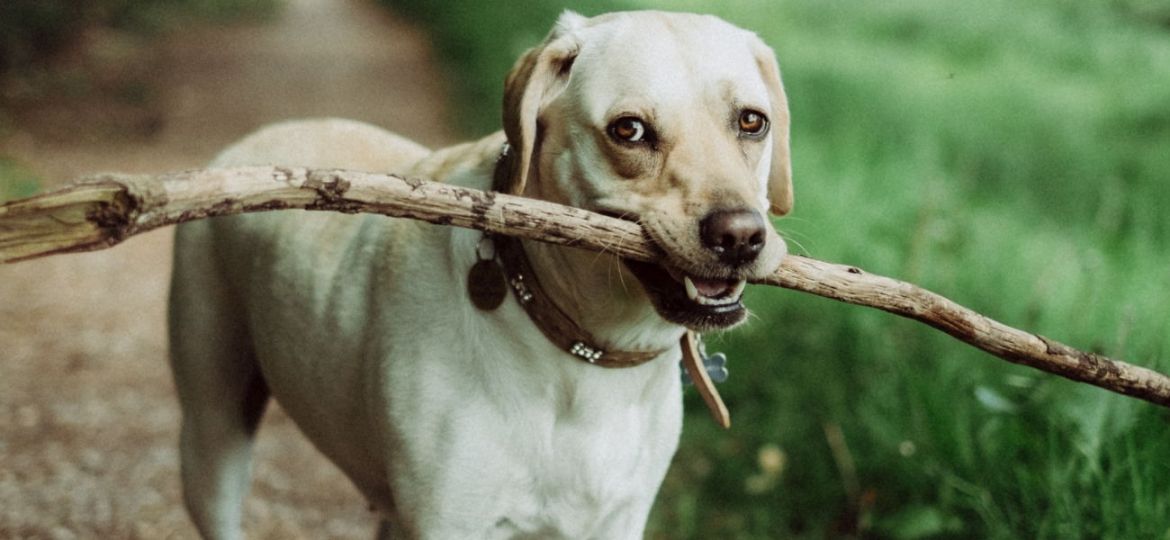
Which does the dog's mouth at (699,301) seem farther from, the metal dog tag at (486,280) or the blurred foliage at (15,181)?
the blurred foliage at (15,181)

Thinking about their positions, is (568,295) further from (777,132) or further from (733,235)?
(777,132)

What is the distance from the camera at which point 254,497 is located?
424 centimetres

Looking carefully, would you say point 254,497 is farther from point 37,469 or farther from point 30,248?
point 30,248

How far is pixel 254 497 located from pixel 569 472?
2.20 m

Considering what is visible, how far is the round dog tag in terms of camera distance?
7.91 ft

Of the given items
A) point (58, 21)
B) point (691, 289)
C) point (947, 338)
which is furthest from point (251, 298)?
point (58, 21)

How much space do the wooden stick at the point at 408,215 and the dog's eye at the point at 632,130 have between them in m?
0.25

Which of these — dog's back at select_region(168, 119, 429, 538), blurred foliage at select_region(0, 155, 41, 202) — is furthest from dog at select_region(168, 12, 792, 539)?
blurred foliage at select_region(0, 155, 41, 202)

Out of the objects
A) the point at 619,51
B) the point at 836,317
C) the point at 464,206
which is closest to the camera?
the point at 464,206

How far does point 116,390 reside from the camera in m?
4.97

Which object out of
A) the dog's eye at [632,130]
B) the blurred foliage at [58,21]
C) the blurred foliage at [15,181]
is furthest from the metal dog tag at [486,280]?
the blurred foliage at [58,21]

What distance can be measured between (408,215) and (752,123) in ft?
2.91

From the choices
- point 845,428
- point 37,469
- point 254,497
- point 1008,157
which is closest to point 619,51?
point 845,428

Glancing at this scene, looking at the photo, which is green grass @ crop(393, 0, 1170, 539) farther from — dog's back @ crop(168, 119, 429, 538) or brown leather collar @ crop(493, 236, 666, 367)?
dog's back @ crop(168, 119, 429, 538)
